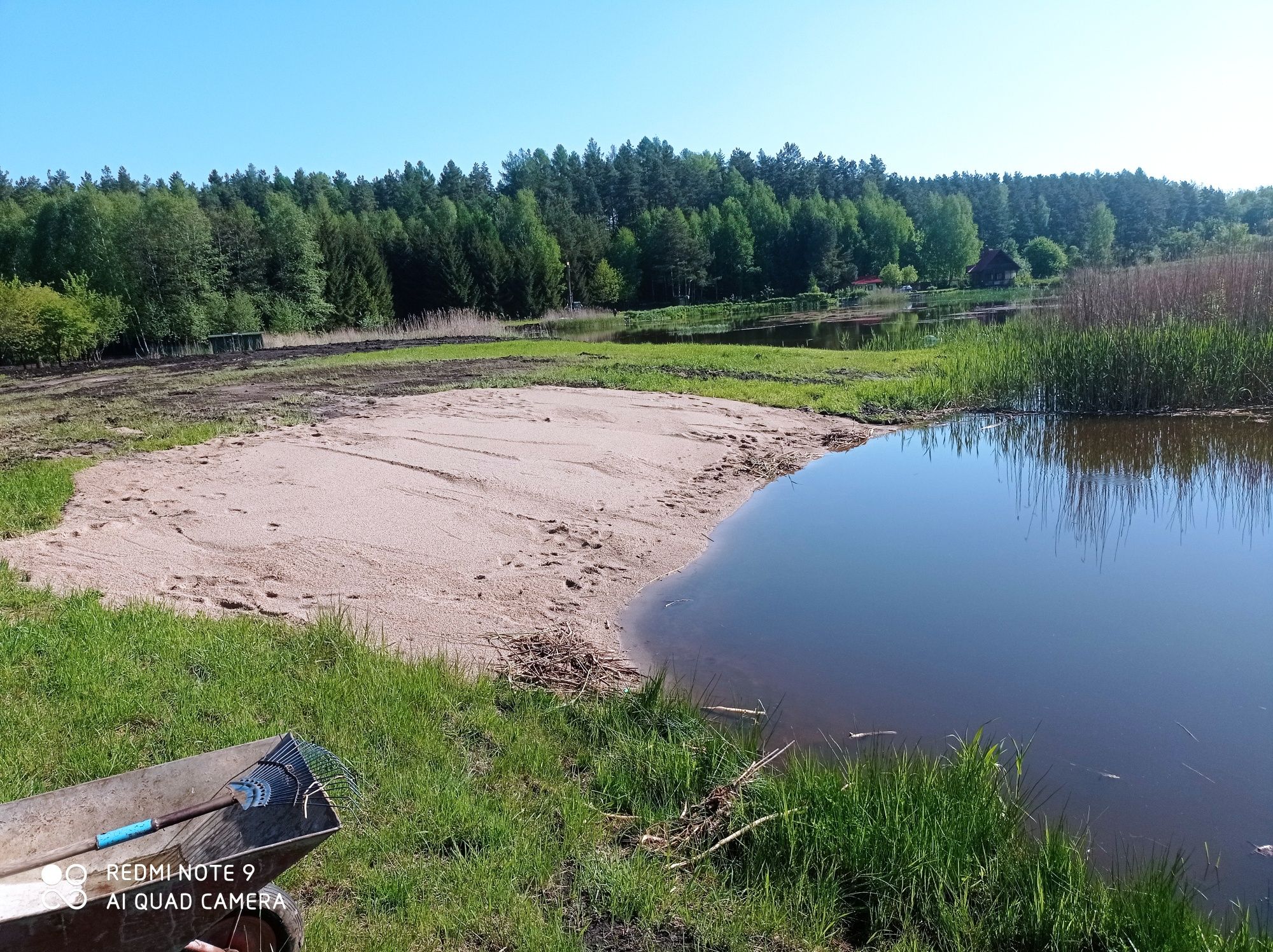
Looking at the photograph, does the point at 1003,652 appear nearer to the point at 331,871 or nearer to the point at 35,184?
the point at 331,871

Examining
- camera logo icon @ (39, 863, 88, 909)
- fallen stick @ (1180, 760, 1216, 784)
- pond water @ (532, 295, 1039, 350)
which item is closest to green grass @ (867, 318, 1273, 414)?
pond water @ (532, 295, 1039, 350)

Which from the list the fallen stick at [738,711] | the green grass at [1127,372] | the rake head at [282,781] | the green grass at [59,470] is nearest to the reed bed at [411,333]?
the green grass at [59,470]

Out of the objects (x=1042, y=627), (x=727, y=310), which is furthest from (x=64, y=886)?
(x=727, y=310)

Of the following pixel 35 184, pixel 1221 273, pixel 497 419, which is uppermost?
pixel 35 184

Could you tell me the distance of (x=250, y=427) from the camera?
1305 centimetres

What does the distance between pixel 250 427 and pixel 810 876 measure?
11813 mm

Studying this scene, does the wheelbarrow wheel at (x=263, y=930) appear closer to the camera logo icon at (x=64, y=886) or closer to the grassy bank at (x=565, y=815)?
the grassy bank at (x=565, y=815)

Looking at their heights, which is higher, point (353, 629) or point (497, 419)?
point (497, 419)

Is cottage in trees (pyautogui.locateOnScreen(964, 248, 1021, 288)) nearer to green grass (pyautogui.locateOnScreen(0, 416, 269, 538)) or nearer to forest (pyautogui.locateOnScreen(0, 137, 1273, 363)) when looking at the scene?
forest (pyautogui.locateOnScreen(0, 137, 1273, 363))

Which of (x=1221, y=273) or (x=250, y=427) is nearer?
(x=250, y=427)

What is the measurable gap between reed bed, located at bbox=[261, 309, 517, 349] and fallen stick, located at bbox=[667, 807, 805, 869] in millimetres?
34081

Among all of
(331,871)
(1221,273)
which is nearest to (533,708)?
(331,871)

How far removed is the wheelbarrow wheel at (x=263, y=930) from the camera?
9.02ft

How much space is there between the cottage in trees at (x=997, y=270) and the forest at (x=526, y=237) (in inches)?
249
